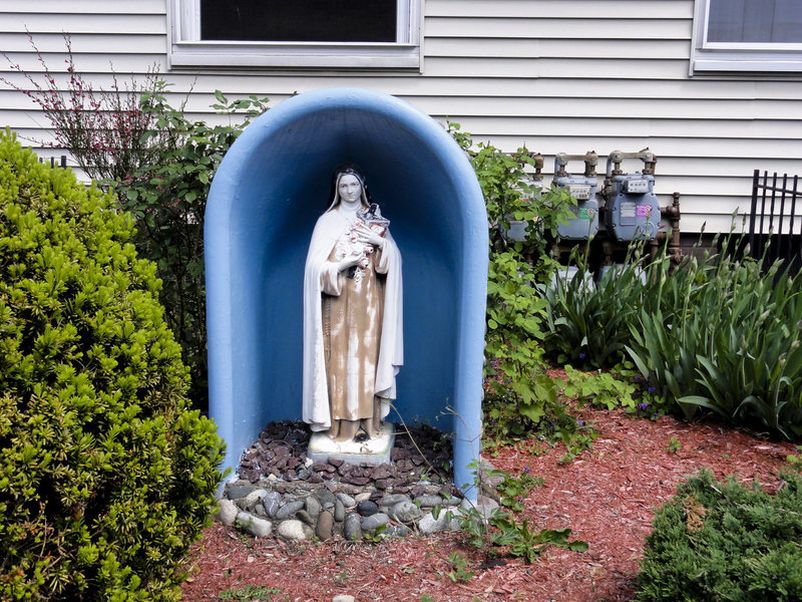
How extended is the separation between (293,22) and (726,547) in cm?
552

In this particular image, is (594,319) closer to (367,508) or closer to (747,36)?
(367,508)

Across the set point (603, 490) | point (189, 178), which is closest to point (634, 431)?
point (603, 490)

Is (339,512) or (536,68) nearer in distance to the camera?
(339,512)

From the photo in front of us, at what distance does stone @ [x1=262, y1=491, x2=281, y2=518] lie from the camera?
3.46 meters

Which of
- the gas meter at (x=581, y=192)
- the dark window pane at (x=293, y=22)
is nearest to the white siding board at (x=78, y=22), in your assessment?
the dark window pane at (x=293, y=22)

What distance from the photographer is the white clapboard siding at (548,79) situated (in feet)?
21.5

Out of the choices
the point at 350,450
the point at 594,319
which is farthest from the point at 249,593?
the point at 594,319

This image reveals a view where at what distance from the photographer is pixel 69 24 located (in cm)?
666

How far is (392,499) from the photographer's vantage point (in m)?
3.53

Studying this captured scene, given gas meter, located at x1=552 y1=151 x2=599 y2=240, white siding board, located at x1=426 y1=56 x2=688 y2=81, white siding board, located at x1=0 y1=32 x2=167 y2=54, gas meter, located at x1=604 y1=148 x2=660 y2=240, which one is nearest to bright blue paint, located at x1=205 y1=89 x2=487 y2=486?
gas meter, located at x1=552 y1=151 x2=599 y2=240

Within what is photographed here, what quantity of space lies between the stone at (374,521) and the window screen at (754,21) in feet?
17.2

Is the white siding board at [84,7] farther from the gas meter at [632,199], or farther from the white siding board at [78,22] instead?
the gas meter at [632,199]

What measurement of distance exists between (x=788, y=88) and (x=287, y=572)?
227 inches

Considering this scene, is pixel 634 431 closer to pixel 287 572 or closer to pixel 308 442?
pixel 308 442
